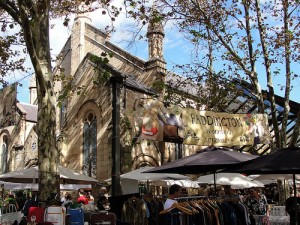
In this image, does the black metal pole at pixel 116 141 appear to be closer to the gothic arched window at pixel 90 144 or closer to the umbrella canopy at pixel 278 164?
the umbrella canopy at pixel 278 164

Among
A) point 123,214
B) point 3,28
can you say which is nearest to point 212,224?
point 123,214

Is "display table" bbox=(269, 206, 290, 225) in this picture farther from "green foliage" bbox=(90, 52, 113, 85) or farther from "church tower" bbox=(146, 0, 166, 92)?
"church tower" bbox=(146, 0, 166, 92)

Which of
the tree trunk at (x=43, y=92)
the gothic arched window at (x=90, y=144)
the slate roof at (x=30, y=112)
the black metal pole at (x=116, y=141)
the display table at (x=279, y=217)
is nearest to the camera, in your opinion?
the tree trunk at (x=43, y=92)

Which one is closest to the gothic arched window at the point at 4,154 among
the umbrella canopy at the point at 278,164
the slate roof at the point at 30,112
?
the slate roof at the point at 30,112

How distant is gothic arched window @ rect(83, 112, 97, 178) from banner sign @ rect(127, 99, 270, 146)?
11832 mm

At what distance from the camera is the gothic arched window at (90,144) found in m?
25.9

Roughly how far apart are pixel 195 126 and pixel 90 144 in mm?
13426

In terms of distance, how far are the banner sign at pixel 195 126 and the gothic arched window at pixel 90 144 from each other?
11.8 metres

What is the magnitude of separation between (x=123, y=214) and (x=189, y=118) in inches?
193

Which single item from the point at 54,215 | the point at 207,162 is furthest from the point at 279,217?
the point at 54,215

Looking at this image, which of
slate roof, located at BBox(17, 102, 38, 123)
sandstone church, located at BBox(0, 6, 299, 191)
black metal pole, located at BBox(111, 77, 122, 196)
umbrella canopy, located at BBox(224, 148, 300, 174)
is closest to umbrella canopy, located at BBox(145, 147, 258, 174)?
umbrella canopy, located at BBox(224, 148, 300, 174)

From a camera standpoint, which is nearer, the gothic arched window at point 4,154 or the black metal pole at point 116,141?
the black metal pole at point 116,141

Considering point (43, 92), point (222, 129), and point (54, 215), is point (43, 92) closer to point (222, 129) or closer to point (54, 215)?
point (54, 215)

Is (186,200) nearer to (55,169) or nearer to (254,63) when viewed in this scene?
(55,169)
